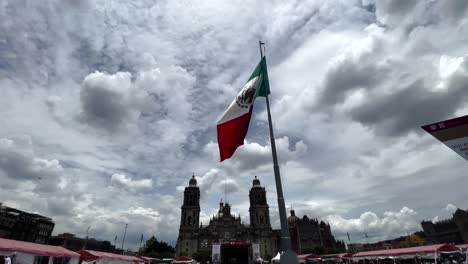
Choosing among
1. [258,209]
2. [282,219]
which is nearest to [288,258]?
[282,219]

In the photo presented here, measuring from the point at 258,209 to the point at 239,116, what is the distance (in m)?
96.2

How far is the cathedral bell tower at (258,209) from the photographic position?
10094cm

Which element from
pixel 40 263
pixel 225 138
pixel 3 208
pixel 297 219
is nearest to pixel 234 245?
pixel 40 263

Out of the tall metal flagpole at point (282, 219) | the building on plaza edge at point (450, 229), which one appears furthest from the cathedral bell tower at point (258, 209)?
the tall metal flagpole at point (282, 219)

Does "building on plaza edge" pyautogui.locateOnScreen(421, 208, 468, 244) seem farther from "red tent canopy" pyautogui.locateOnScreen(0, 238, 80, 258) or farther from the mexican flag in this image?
"red tent canopy" pyautogui.locateOnScreen(0, 238, 80, 258)

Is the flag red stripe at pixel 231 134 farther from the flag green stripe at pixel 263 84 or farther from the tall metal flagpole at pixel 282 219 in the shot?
the tall metal flagpole at pixel 282 219

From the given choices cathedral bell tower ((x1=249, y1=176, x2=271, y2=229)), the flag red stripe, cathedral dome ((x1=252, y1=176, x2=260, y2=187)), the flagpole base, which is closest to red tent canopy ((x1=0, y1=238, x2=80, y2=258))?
the flag red stripe

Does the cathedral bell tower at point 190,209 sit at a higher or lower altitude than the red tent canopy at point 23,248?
higher

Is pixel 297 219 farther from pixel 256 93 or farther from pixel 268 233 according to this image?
pixel 256 93

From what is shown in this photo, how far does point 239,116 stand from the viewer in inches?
427

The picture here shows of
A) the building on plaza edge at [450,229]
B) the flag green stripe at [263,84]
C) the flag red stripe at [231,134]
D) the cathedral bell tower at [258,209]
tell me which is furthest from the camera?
the cathedral bell tower at [258,209]

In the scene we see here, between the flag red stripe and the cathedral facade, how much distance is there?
9112 centimetres

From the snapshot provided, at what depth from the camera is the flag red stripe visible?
1055 cm

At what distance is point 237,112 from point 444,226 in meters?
132
